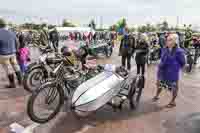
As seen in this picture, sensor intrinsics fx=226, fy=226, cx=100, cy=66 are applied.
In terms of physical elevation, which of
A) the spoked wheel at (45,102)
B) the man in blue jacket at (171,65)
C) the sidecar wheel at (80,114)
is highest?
the man in blue jacket at (171,65)

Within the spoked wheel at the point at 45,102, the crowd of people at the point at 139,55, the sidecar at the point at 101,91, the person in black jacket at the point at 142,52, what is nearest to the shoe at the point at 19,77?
the crowd of people at the point at 139,55

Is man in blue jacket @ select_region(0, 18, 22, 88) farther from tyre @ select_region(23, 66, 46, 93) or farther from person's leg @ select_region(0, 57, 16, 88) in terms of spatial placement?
tyre @ select_region(23, 66, 46, 93)

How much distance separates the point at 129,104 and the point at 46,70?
2167 mm

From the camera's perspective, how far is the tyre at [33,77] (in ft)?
19.0

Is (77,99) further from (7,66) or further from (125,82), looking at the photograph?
(7,66)

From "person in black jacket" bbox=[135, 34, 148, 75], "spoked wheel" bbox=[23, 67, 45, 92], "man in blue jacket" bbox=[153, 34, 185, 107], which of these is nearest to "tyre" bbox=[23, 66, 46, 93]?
"spoked wheel" bbox=[23, 67, 45, 92]

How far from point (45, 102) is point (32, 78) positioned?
5.80 feet

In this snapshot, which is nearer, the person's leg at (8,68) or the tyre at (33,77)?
the tyre at (33,77)

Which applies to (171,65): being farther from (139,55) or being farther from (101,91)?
(139,55)

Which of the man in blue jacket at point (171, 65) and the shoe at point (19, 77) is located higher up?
the man in blue jacket at point (171, 65)

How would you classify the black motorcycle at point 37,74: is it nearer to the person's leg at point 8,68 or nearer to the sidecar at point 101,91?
the person's leg at point 8,68

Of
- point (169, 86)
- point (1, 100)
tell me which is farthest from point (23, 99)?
point (169, 86)

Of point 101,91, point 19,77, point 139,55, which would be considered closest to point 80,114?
point 101,91

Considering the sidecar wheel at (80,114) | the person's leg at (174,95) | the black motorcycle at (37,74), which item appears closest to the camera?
the sidecar wheel at (80,114)
